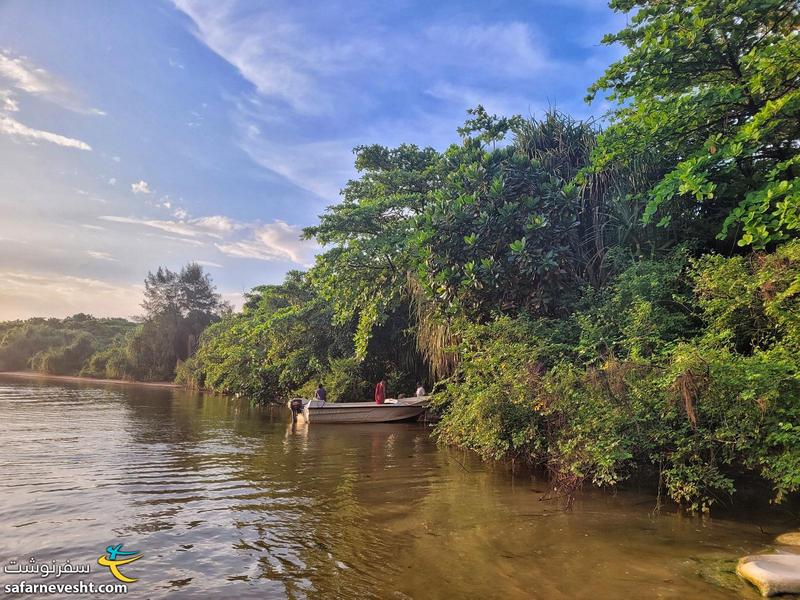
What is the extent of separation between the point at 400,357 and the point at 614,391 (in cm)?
1327

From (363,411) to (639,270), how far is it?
33.3 ft

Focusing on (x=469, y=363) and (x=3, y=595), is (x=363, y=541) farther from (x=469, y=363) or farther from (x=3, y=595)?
(x=469, y=363)

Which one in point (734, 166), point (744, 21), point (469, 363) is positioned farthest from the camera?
point (469, 363)

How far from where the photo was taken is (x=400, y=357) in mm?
19203

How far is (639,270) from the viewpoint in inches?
345

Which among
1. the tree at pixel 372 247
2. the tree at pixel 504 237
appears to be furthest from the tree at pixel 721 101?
the tree at pixel 372 247

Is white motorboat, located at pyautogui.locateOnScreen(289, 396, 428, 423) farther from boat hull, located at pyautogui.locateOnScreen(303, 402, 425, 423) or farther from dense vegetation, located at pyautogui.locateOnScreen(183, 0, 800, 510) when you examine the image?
dense vegetation, located at pyautogui.locateOnScreen(183, 0, 800, 510)

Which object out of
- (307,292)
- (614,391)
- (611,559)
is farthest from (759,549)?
(307,292)

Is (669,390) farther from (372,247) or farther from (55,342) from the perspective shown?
(55,342)

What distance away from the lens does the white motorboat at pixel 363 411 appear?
1598cm

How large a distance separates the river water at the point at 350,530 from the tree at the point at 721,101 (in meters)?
4.51

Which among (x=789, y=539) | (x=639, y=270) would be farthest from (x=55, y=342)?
(x=789, y=539)

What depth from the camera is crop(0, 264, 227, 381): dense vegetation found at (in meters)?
45.5

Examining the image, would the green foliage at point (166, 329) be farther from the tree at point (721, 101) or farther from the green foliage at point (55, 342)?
the tree at point (721, 101)
